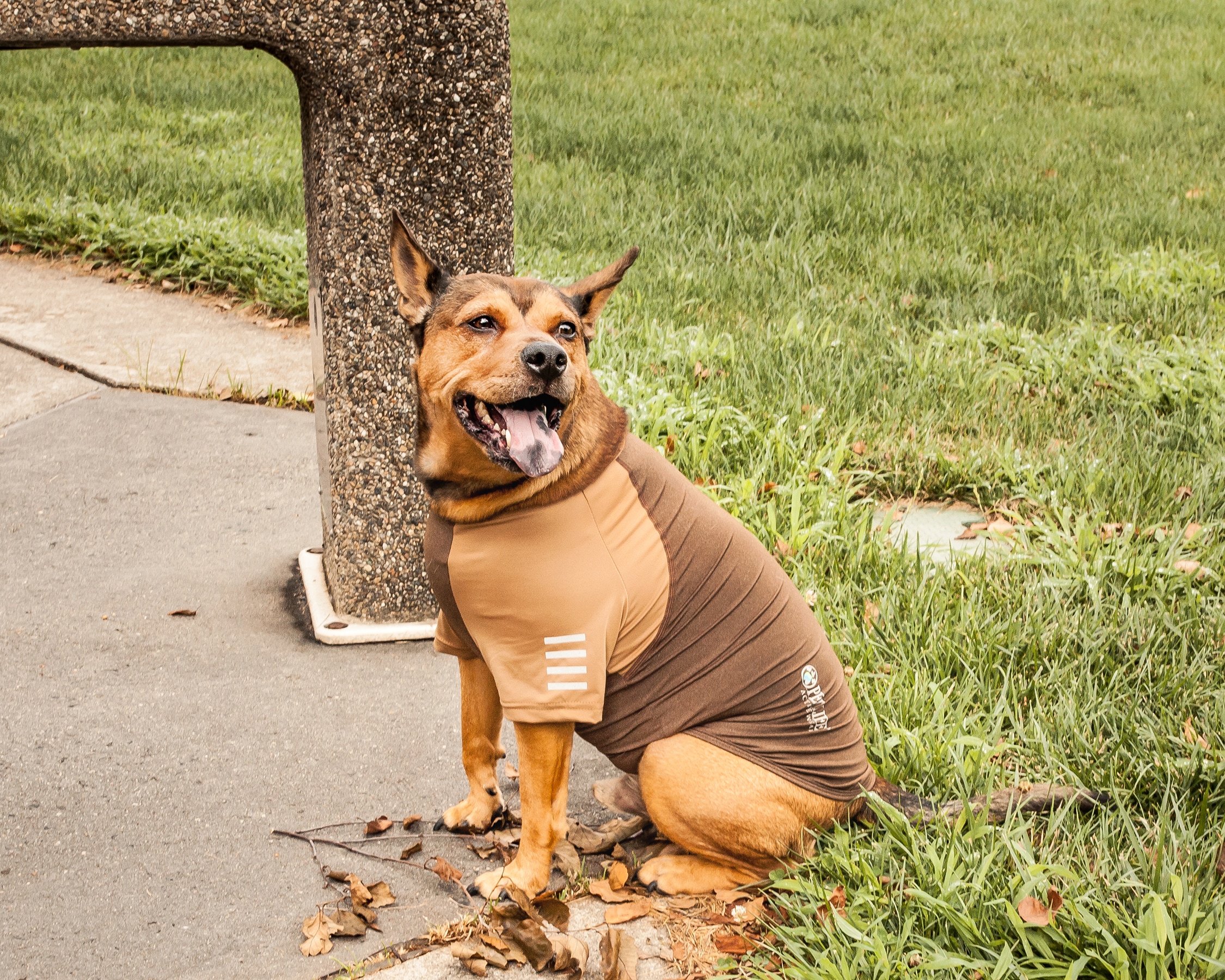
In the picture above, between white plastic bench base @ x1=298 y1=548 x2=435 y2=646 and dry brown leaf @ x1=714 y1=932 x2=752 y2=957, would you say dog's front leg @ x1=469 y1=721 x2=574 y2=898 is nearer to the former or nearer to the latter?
dry brown leaf @ x1=714 y1=932 x2=752 y2=957

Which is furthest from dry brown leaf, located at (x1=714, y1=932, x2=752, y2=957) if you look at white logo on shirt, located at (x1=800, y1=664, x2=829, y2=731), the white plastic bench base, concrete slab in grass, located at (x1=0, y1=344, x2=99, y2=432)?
concrete slab in grass, located at (x1=0, y1=344, x2=99, y2=432)

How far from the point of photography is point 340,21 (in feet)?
11.2

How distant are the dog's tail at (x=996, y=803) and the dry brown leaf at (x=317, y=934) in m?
1.29

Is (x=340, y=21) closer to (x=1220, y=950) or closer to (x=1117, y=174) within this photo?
(x=1220, y=950)

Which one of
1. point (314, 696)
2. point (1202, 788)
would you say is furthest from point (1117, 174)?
point (314, 696)

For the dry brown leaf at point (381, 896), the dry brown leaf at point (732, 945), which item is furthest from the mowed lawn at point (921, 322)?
the dry brown leaf at point (381, 896)

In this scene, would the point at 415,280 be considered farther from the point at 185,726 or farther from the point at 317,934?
the point at 185,726

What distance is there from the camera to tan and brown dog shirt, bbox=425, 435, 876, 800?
8.25ft

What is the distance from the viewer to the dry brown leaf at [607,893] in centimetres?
278

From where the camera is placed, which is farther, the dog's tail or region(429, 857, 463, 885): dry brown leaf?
region(429, 857, 463, 885): dry brown leaf

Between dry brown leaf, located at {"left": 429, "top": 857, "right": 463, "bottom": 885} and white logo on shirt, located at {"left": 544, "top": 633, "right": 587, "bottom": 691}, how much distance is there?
69 centimetres

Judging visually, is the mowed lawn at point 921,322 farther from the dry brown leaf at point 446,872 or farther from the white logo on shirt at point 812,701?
the dry brown leaf at point 446,872

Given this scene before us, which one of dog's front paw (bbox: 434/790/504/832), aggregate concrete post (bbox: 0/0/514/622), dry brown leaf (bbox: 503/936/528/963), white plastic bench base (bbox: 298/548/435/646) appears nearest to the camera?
dry brown leaf (bbox: 503/936/528/963)

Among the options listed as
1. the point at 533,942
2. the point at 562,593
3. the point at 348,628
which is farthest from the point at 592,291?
the point at 348,628
